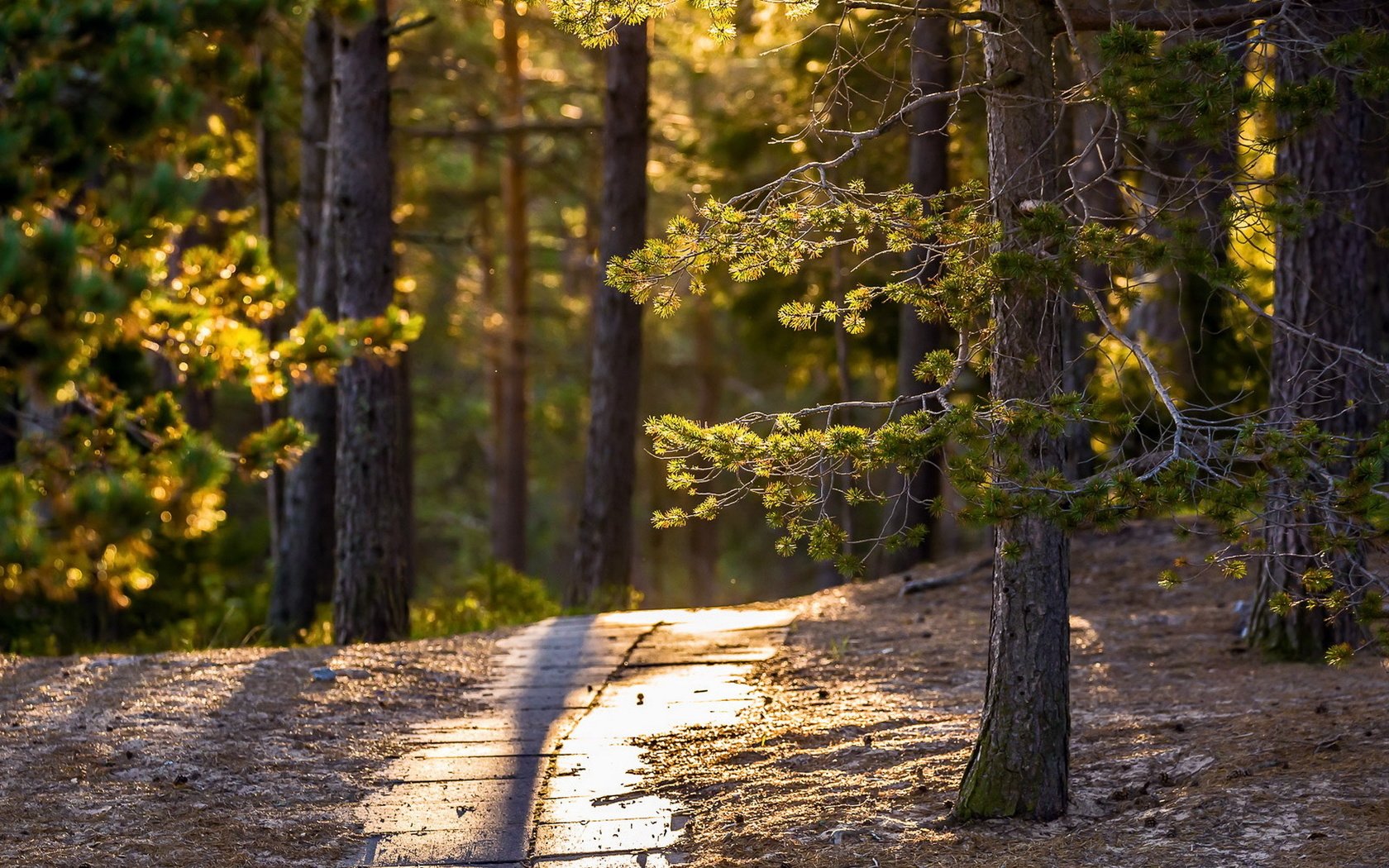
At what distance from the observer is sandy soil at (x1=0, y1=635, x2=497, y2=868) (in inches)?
218

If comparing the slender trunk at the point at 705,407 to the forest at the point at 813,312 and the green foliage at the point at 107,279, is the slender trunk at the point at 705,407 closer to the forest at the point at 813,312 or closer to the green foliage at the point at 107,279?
the forest at the point at 813,312

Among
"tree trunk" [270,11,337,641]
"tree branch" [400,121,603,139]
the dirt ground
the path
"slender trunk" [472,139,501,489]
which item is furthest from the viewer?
"slender trunk" [472,139,501,489]

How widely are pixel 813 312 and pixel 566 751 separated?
118 inches

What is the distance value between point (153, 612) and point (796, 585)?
17962 mm

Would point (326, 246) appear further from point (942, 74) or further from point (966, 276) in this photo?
point (966, 276)

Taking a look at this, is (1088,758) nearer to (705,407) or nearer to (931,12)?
(931,12)

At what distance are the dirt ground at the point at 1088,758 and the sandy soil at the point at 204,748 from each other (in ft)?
5.82

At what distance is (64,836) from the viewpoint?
18.2 feet

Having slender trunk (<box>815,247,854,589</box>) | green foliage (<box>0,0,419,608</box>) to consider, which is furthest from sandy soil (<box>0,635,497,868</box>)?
slender trunk (<box>815,247,854,589</box>)

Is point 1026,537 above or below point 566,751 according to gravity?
above

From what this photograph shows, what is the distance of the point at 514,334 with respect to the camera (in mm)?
21125

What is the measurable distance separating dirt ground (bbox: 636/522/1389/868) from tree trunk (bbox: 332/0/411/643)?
3964 mm

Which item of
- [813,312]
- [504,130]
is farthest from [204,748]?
[504,130]

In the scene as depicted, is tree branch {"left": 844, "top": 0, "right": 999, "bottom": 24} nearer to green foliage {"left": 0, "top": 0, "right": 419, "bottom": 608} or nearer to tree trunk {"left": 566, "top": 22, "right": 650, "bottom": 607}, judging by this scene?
green foliage {"left": 0, "top": 0, "right": 419, "bottom": 608}
